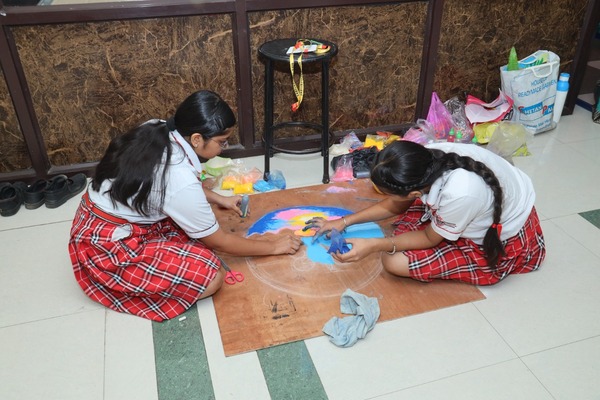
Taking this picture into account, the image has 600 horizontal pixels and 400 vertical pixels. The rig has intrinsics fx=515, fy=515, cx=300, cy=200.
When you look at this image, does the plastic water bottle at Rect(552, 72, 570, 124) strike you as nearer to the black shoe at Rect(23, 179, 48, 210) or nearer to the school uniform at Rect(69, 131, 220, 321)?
the school uniform at Rect(69, 131, 220, 321)

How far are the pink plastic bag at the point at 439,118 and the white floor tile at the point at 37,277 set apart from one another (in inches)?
87.9

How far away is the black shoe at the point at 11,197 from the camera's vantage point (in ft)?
8.54

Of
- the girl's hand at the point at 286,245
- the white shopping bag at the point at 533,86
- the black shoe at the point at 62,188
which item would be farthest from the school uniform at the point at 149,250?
the white shopping bag at the point at 533,86

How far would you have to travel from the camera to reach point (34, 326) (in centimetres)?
197

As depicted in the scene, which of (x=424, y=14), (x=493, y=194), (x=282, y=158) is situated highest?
(x=424, y=14)

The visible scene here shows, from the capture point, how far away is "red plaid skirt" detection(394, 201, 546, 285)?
2.09 m

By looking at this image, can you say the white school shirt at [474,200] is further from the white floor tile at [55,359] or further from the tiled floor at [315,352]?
the white floor tile at [55,359]

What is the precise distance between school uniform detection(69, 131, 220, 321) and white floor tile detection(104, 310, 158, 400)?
0.15ft

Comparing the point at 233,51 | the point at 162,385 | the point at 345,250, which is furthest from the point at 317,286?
the point at 233,51

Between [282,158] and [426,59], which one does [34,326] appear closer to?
[282,158]

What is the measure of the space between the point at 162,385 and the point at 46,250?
102cm

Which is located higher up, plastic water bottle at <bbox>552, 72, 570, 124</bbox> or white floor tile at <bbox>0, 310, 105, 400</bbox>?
plastic water bottle at <bbox>552, 72, 570, 124</bbox>

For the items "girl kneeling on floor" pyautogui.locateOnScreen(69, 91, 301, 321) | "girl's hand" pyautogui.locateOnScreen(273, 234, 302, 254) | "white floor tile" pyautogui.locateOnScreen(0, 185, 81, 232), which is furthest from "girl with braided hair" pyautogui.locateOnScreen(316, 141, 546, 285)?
"white floor tile" pyautogui.locateOnScreen(0, 185, 81, 232)

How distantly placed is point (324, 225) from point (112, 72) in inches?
55.6
